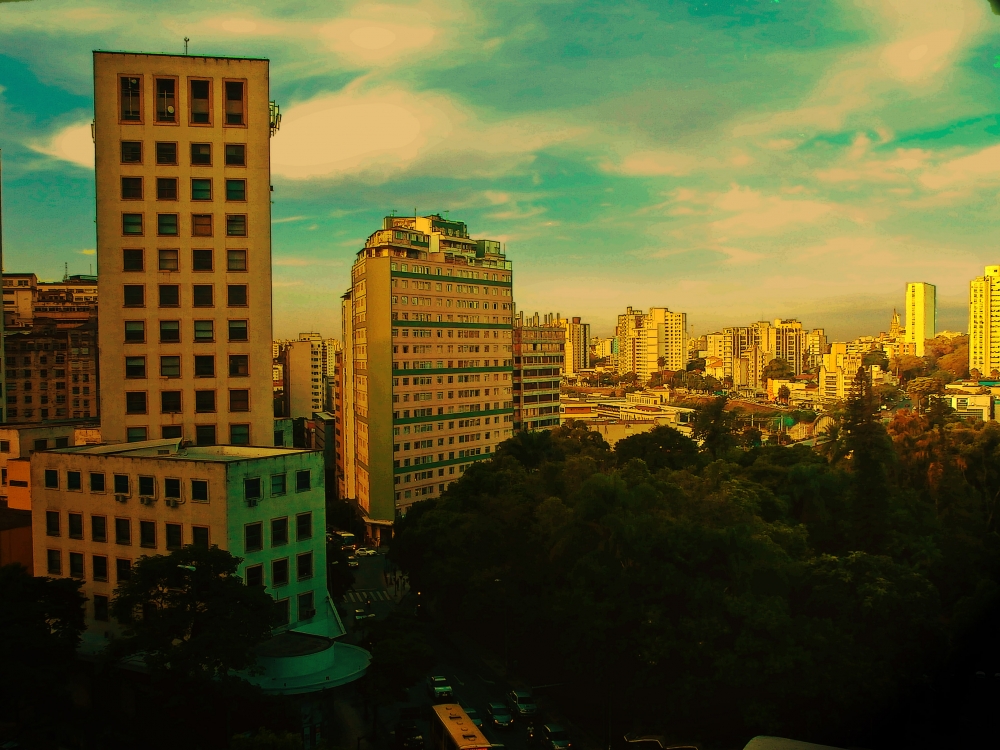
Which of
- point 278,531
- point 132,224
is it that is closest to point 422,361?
point 132,224

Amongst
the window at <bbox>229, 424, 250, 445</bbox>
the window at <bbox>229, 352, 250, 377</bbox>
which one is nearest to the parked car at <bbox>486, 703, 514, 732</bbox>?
the window at <bbox>229, 424, 250, 445</bbox>

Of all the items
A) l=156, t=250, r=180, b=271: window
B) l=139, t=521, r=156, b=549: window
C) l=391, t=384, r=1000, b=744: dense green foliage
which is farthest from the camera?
l=156, t=250, r=180, b=271: window

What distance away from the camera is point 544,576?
1619cm

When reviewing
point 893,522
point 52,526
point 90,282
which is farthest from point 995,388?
point 90,282

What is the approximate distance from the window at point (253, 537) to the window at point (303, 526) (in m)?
0.73

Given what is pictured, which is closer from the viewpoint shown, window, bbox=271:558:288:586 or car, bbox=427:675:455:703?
window, bbox=271:558:288:586

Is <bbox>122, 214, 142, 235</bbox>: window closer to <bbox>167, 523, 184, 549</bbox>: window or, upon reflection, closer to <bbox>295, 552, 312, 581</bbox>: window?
<bbox>167, 523, 184, 549</bbox>: window

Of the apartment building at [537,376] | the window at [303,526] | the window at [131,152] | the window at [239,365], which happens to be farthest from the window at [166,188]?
the apartment building at [537,376]

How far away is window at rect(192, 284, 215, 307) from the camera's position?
16.2 metres

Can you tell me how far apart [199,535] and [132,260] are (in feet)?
21.3

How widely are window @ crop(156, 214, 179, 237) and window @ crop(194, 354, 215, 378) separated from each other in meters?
2.45

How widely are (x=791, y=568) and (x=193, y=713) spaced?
359 inches

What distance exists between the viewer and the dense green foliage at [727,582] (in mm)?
12078

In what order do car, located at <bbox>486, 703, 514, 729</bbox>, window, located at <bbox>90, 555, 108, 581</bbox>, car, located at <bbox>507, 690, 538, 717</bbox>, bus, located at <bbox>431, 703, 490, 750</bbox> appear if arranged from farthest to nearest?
car, located at <bbox>507, 690, 538, 717</bbox> → car, located at <bbox>486, 703, 514, 729</bbox> → window, located at <bbox>90, 555, 108, 581</bbox> → bus, located at <bbox>431, 703, 490, 750</bbox>
